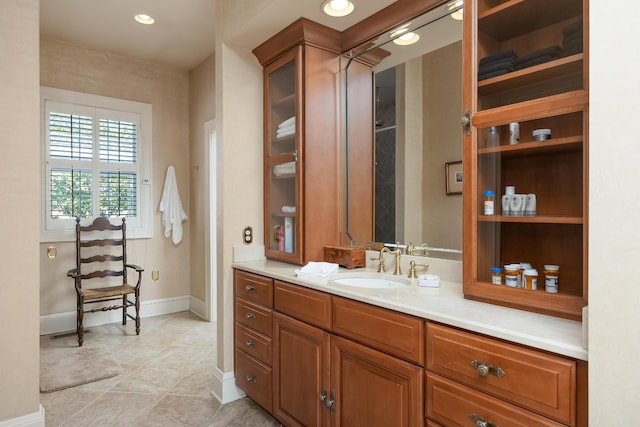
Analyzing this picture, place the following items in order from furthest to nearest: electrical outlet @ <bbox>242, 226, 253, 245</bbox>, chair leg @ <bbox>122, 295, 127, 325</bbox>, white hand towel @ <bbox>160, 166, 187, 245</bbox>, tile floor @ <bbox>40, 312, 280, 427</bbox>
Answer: white hand towel @ <bbox>160, 166, 187, 245</bbox>
chair leg @ <bbox>122, 295, 127, 325</bbox>
electrical outlet @ <bbox>242, 226, 253, 245</bbox>
tile floor @ <bbox>40, 312, 280, 427</bbox>

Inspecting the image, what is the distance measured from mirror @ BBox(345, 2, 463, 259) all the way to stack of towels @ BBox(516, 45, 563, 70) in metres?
0.41

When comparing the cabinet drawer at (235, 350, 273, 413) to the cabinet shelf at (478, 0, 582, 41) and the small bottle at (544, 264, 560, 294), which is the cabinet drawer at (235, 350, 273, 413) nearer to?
the small bottle at (544, 264, 560, 294)

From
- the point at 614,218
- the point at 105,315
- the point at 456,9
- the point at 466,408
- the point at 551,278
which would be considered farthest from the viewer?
the point at 105,315

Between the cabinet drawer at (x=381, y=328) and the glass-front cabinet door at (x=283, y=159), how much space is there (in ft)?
2.52

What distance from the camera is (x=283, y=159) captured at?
247 cm

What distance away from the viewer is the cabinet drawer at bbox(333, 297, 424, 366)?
1.35 m

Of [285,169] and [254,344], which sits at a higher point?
[285,169]

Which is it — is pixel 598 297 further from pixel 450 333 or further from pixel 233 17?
pixel 233 17

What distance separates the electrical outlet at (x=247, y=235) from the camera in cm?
260

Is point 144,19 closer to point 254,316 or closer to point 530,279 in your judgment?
point 254,316

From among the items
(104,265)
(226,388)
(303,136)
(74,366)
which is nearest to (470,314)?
(303,136)

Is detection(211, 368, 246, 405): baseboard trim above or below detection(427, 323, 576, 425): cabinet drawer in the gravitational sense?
below

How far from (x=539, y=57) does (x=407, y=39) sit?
860mm

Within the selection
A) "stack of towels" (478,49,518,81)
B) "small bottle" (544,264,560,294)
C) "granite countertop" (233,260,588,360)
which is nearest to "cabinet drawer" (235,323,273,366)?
"granite countertop" (233,260,588,360)
